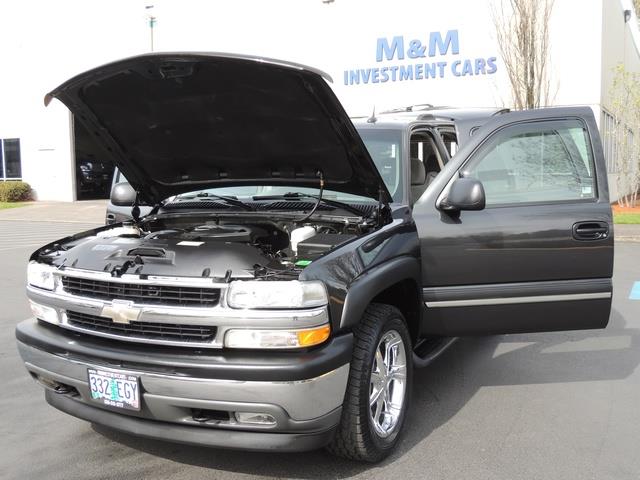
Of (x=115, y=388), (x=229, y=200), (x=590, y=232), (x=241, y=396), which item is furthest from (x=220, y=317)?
(x=590, y=232)

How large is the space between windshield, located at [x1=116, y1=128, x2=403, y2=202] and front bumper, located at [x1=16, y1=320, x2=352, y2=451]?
1445 millimetres

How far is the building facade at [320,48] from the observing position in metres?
17.9

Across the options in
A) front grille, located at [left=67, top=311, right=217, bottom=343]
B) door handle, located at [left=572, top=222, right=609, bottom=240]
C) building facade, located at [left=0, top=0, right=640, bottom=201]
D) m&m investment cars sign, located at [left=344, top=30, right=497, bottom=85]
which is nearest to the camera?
front grille, located at [left=67, top=311, right=217, bottom=343]

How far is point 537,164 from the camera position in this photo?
422 cm

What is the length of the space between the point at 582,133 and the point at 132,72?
2872mm

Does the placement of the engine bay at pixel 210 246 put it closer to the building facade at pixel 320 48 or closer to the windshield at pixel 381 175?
the windshield at pixel 381 175

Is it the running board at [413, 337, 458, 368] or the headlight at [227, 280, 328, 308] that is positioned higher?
the headlight at [227, 280, 328, 308]

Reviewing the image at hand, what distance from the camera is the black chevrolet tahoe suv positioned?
9.30 ft

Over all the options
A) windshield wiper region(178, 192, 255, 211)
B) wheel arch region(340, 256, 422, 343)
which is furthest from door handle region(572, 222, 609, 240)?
windshield wiper region(178, 192, 255, 211)

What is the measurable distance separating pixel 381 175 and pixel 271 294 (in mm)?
1691

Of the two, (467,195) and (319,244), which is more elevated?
(467,195)

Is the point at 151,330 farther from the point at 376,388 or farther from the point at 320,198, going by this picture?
the point at 320,198

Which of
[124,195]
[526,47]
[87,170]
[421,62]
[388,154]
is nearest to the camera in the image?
[388,154]

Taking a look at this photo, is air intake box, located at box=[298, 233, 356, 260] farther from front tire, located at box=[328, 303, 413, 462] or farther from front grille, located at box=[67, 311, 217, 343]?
front grille, located at box=[67, 311, 217, 343]
